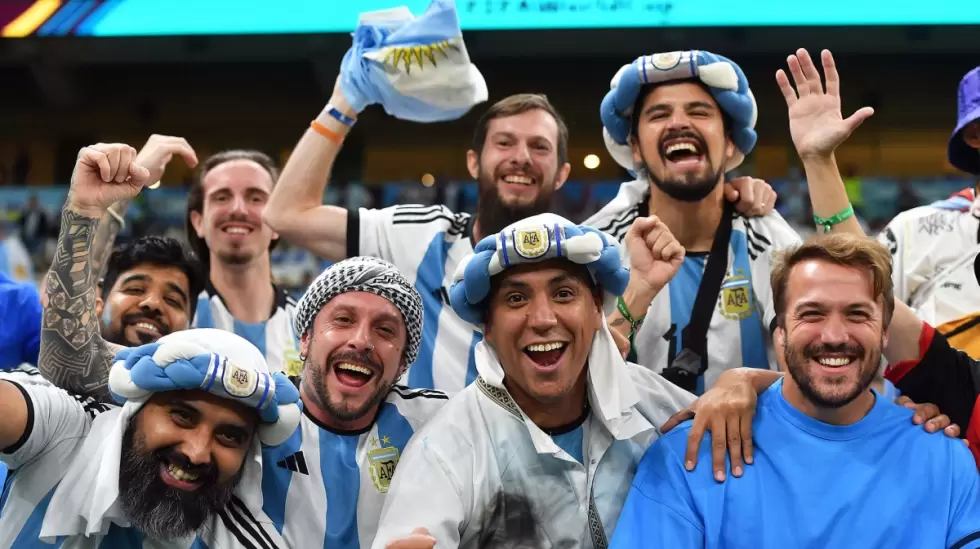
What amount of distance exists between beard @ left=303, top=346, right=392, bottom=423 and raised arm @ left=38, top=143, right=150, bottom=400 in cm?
64

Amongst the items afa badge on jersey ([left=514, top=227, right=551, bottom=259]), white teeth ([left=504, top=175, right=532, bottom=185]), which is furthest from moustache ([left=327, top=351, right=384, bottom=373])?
white teeth ([left=504, top=175, right=532, bottom=185])

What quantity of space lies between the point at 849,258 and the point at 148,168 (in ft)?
6.90

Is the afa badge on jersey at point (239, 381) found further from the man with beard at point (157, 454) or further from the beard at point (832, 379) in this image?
the beard at point (832, 379)

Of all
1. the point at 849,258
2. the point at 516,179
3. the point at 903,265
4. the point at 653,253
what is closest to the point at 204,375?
the point at 653,253

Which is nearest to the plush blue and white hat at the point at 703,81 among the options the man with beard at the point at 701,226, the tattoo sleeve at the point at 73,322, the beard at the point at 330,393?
the man with beard at the point at 701,226

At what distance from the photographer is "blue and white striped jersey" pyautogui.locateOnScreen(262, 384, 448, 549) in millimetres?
2791

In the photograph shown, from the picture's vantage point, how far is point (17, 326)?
347 cm

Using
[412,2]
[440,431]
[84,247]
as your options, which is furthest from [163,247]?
[412,2]

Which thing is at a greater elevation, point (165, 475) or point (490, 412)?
point (490, 412)

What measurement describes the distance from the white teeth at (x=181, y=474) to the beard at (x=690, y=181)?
1.73 m

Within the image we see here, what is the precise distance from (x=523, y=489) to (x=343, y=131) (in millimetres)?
1646

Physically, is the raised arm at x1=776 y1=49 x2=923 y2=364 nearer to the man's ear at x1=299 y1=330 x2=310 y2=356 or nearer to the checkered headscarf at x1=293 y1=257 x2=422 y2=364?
the checkered headscarf at x1=293 y1=257 x2=422 y2=364

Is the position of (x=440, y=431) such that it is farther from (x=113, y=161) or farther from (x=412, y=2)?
(x=412, y=2)

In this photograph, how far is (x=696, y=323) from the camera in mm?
3352
